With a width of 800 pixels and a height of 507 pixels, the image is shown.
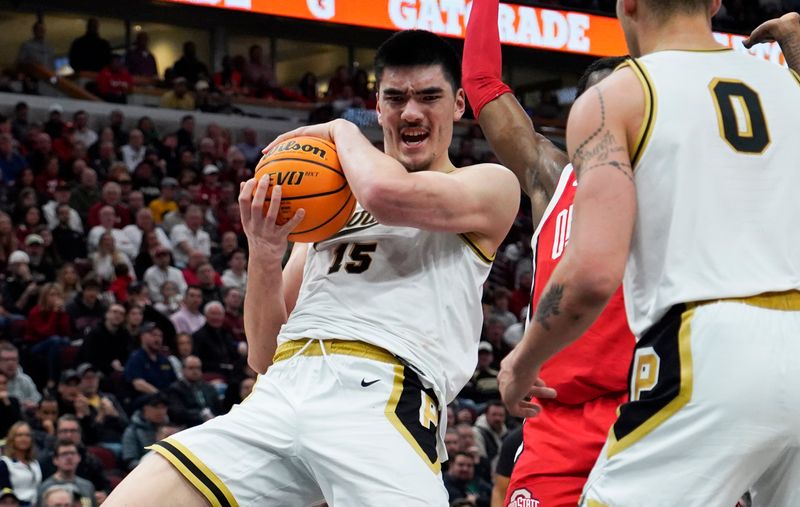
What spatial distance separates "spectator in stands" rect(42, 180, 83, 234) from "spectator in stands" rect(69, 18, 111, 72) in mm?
5632

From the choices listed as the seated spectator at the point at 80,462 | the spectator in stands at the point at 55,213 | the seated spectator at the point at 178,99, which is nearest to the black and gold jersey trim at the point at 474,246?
the seated spectator at the point at 80,462

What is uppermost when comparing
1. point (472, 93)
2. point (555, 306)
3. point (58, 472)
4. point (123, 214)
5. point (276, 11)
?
point (276, 11)

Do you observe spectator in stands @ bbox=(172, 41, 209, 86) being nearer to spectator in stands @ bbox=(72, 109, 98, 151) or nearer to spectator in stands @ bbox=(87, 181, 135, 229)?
spectator in stands @ bbox=(72, 109, 98, 151)

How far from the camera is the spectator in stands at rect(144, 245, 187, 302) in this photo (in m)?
13.9

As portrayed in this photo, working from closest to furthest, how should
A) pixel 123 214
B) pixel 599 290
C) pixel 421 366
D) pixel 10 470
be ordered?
1. pixel 599 290
2. pixel 421 366
3. pixel 10 470
4. pixel 123 214

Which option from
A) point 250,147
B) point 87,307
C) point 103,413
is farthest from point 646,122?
point 250,147

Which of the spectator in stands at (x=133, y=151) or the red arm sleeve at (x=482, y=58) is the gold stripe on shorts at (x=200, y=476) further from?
the spectator in stands at (x=133, y=151)

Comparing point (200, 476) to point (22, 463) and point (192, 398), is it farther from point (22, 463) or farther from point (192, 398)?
point (192, 398)

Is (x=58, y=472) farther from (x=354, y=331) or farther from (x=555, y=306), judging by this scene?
(x=555, y=306)

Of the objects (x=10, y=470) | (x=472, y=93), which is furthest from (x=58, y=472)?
(x=472, y=93)

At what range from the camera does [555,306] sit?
3.00m

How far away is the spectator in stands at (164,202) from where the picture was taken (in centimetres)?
1570

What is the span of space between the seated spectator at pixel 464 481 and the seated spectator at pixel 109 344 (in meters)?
3.52

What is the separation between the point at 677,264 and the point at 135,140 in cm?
1469
